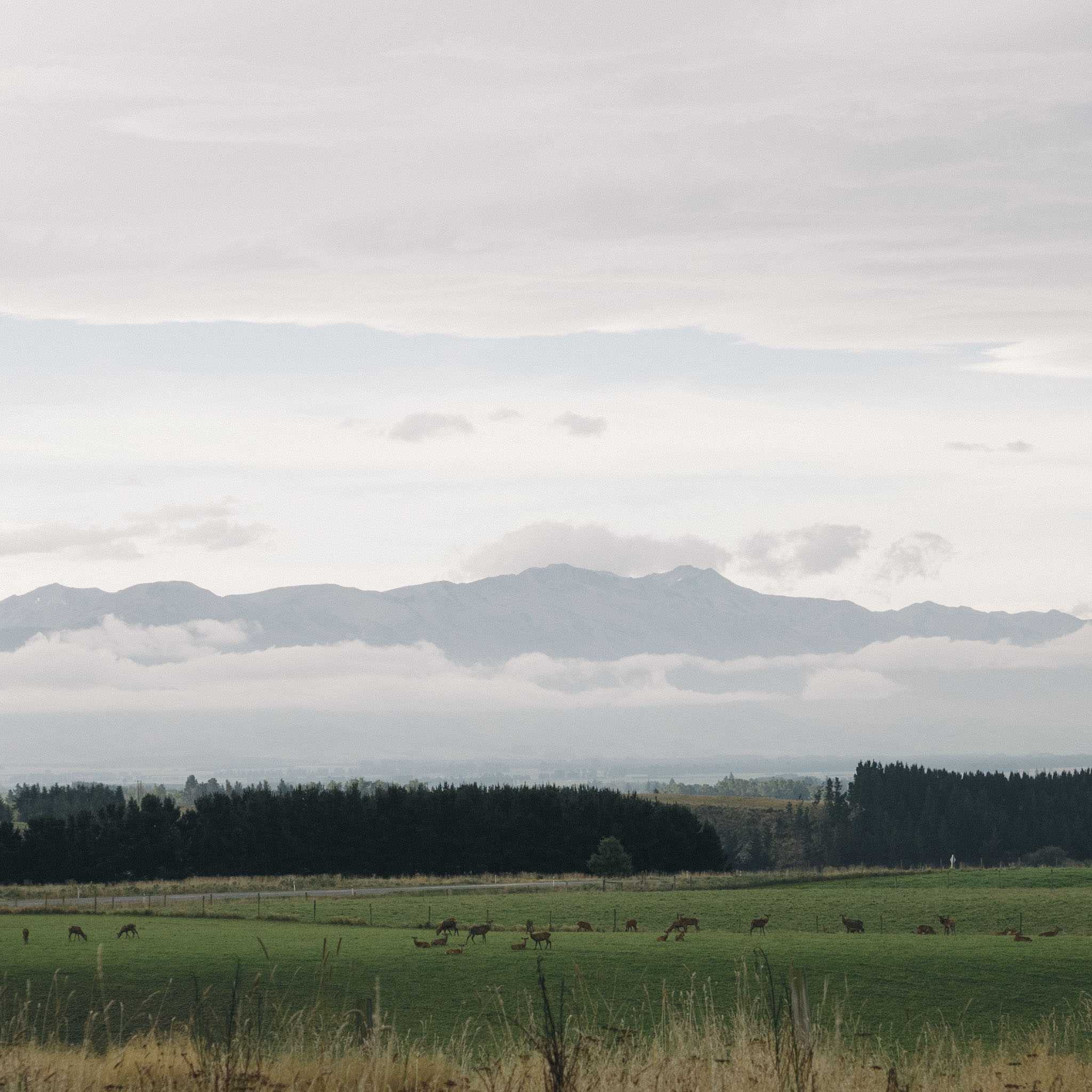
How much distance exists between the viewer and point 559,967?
4022cm

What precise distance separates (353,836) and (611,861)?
26037mm

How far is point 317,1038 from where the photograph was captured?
36.2 ft

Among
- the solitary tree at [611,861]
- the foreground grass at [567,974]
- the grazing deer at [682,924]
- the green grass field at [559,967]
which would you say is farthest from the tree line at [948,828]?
the foreground grass at [567,974]

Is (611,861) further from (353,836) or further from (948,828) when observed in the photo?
(948,828)

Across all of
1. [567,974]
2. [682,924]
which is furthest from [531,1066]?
[682,924]

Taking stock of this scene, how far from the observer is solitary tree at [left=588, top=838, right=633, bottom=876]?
12394 centimetres

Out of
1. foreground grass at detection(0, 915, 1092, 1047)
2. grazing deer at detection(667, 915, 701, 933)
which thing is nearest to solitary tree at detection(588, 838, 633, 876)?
grazing deer at detection(667, 915, 701, 933)

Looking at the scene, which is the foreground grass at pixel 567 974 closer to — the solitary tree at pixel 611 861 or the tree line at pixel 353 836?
the tree line at pixel 353 836

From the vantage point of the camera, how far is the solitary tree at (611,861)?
407ft

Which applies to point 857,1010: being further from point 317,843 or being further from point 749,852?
point 749,852

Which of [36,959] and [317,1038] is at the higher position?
[317,1038]

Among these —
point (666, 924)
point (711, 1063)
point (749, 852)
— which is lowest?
point (749, 852)

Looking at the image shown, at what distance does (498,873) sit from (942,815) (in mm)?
89969

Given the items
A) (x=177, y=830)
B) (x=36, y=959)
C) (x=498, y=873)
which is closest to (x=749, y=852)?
(x=498, y=873)
